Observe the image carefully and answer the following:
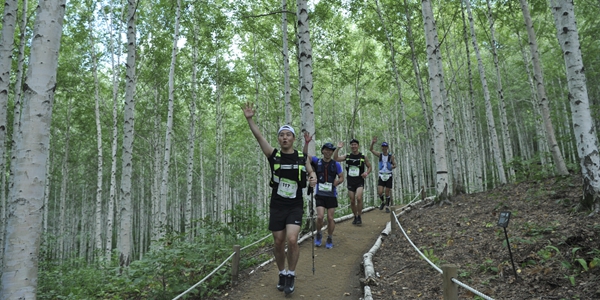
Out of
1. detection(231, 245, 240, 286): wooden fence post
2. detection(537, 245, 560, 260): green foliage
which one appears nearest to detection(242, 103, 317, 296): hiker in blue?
detection(231, 245, 240, 286): wooden fence post

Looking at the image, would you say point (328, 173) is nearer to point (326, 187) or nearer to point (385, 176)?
point (326, 187)

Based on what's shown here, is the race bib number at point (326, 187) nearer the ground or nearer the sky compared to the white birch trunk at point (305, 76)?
nearer the ground

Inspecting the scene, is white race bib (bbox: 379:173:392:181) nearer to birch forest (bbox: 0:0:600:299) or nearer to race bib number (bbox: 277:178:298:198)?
birch forest (bbox: 0:0:600:299)

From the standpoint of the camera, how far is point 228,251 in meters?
5.98

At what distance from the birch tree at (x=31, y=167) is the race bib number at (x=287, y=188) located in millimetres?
2481

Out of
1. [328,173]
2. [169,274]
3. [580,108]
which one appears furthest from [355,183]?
[169,274]

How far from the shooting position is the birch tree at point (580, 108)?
4.95m

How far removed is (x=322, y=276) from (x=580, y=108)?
4880mm

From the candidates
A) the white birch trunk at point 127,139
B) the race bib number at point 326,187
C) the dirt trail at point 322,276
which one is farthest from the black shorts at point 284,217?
the white birch trunk at point 127,139

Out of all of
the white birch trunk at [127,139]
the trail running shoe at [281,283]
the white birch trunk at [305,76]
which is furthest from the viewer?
the white birch trunk at [127,139]

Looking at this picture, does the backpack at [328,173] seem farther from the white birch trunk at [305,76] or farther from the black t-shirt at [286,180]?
the black t-shirt at [286,180]

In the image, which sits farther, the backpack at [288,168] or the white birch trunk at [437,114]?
the white birch trunk at [437,114]

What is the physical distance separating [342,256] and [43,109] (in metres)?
5.12

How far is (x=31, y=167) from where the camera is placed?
2.87 meters
